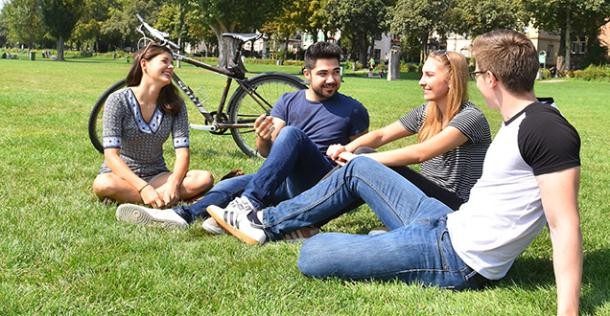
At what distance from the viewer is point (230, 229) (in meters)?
3.72

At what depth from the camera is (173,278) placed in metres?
3.05

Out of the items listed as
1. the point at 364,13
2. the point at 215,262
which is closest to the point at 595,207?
the point at 215,262

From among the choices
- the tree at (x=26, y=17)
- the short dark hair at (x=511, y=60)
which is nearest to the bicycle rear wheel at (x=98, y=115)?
the short dark hair at (x=511, y=60)

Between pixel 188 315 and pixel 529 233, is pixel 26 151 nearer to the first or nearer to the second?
pixel 188 315

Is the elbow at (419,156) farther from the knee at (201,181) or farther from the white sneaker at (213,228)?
the knee at (201,181)

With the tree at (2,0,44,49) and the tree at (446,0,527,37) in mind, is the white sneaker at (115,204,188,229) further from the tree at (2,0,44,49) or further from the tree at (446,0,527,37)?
the tree at (2,0,44,49)

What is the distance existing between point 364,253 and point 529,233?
73 cm

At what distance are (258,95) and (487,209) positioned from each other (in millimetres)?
3996

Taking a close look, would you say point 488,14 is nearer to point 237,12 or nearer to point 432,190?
point 237,12

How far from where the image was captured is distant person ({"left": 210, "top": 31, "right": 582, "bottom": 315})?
2316 millimetres

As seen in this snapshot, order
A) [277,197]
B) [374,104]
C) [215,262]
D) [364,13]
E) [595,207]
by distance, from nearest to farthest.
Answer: [215,262]
[277,197]
[595,207]
[374,104]
[364,13]

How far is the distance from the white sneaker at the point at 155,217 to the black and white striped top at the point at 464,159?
5.05 ft

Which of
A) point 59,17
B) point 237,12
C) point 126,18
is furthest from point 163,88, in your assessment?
point 126,18

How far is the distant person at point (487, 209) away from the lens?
2.32 metres
